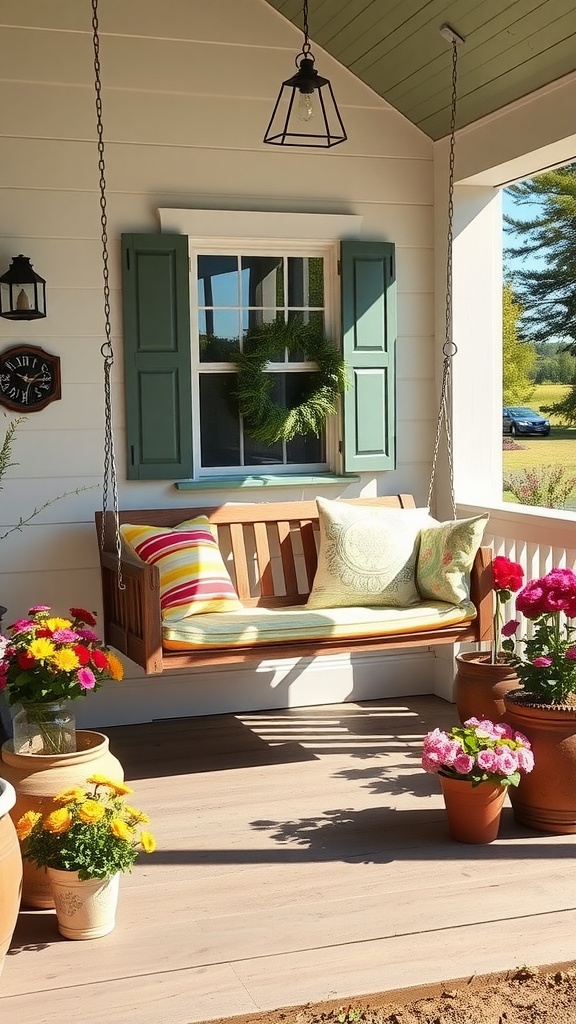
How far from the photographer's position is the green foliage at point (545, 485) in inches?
282

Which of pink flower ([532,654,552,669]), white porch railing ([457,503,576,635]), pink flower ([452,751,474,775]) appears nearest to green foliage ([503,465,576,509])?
white porch railing ([457,503,576,635])

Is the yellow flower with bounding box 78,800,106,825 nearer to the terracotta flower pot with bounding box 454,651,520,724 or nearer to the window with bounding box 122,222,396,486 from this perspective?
the terracotta flower pot with bounding box 454,651,520,724

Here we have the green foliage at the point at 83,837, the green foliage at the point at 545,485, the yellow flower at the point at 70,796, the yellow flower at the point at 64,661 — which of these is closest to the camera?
the green foliage at the point at 83,837

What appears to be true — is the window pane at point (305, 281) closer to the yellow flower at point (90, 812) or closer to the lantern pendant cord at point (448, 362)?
the lantern pendant cord at point (448, 362)

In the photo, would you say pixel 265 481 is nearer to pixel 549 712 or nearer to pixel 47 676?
pixel 549 712

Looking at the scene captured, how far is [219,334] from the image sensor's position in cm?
549

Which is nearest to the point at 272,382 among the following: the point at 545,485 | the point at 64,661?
the point at 545,485

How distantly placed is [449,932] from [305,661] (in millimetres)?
2620

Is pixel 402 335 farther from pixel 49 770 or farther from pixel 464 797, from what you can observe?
pixel 49 770

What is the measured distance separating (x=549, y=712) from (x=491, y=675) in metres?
0.74

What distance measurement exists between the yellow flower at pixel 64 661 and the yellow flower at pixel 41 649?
0.06 feet

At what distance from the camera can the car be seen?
735 centimetres

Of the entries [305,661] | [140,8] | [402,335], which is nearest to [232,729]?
[305,661]

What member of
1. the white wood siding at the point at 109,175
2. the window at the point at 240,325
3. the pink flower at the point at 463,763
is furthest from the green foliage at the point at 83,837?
the window at the point at 240,325
